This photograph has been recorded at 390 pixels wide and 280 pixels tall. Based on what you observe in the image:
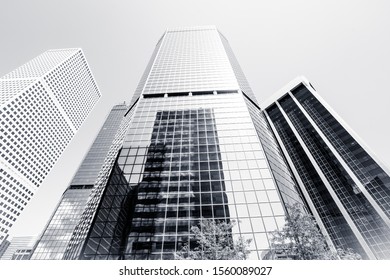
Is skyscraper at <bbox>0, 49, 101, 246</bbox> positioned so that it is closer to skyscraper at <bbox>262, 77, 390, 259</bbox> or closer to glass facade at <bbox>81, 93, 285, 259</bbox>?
glass facade at <bbox>81, 93, 285, 259</bbox>

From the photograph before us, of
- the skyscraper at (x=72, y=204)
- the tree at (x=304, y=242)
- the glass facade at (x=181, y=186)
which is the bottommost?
the tree at (x=304, y=242)

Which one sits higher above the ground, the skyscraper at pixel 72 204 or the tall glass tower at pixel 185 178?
the skyscraper at pixel 72 204

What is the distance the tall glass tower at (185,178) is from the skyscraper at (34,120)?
87418mm

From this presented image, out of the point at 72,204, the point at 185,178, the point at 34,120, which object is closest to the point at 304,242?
the point at 185,178

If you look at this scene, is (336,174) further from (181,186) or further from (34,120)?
(34,120)

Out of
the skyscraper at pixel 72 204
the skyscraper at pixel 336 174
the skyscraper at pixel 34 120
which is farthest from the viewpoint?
the skyscraper at pixel 72 204

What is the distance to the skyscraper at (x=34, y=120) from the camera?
10275cm

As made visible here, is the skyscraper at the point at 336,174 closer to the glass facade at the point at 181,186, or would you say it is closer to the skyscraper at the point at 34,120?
the glass facade at the point at 181,186

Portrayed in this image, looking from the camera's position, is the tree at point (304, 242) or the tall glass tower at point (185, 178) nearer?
the tree at point (304, 242)

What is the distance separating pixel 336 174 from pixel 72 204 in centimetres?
12770

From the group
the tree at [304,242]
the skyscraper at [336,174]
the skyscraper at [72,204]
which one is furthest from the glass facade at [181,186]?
the skyscraper at [72,204]

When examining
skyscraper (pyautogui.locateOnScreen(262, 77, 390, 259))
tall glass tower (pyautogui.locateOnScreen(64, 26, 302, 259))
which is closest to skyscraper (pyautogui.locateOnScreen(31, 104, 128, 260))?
tall glass tower (pyautogui.locateOnScreen(64, 26, 302, 259))
